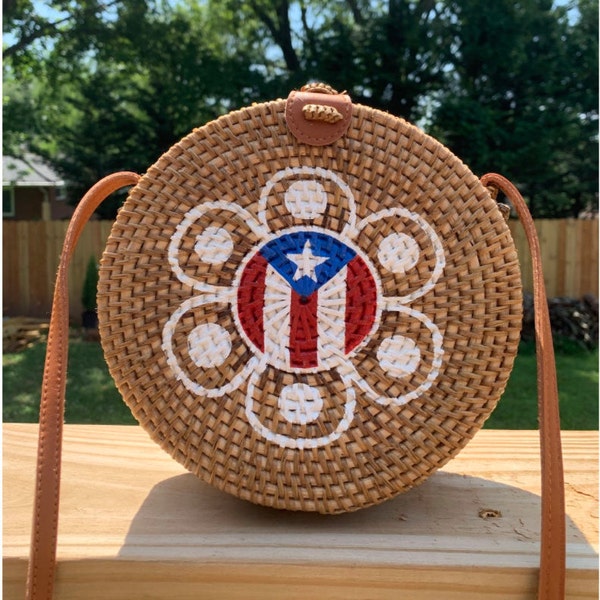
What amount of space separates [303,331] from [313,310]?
2 cm

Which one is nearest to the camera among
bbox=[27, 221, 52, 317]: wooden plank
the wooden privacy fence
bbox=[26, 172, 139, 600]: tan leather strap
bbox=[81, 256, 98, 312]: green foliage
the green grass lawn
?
bbox=[26, 172, 139, 600]: tan leather strap

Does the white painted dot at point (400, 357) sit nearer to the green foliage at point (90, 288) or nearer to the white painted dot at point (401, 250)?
the white painted dot at point (401, 250)

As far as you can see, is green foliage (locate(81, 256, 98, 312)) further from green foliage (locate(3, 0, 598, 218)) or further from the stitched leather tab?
the stitched leather tab

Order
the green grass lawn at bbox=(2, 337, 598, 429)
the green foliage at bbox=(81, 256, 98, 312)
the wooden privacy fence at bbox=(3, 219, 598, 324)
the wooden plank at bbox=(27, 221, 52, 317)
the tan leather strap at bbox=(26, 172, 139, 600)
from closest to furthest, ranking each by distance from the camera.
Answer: the tan leather strap at bbox=(26, 172, 139, 600) < the green grass lawn at bbox=(2, 337, 598, 429) < the green foliage at bbox=(81, 256, 98, 312) < the wooden privacy fence at bbox=(3, 219, 598, 324) < the wooden plank at bbox=(27, 221, 52, 317)

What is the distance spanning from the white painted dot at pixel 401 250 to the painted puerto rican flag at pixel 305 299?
0.03 m

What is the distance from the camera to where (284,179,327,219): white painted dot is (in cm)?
67

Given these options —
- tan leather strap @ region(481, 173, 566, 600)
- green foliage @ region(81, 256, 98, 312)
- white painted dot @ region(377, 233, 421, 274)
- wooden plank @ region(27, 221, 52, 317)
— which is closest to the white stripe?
white painted dot @ region(377, 233, 421, 274)

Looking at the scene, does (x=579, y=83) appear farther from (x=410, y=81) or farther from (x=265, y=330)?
(x=265, y=330)

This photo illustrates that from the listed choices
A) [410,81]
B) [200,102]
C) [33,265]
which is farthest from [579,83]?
[33,265]

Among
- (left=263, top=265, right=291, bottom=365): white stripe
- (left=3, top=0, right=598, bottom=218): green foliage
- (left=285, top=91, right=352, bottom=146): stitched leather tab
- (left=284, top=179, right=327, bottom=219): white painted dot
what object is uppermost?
(left=3, top=0, right=598, bottom=218): green foliage

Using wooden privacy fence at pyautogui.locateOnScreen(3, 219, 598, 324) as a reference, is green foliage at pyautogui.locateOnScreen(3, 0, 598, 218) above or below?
above

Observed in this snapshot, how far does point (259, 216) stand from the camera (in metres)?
0.66

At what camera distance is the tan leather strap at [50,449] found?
58 cm

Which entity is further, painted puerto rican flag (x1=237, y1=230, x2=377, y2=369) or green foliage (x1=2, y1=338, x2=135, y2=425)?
green foliage (x1=2, y1=338, x2=135, y2=425)
